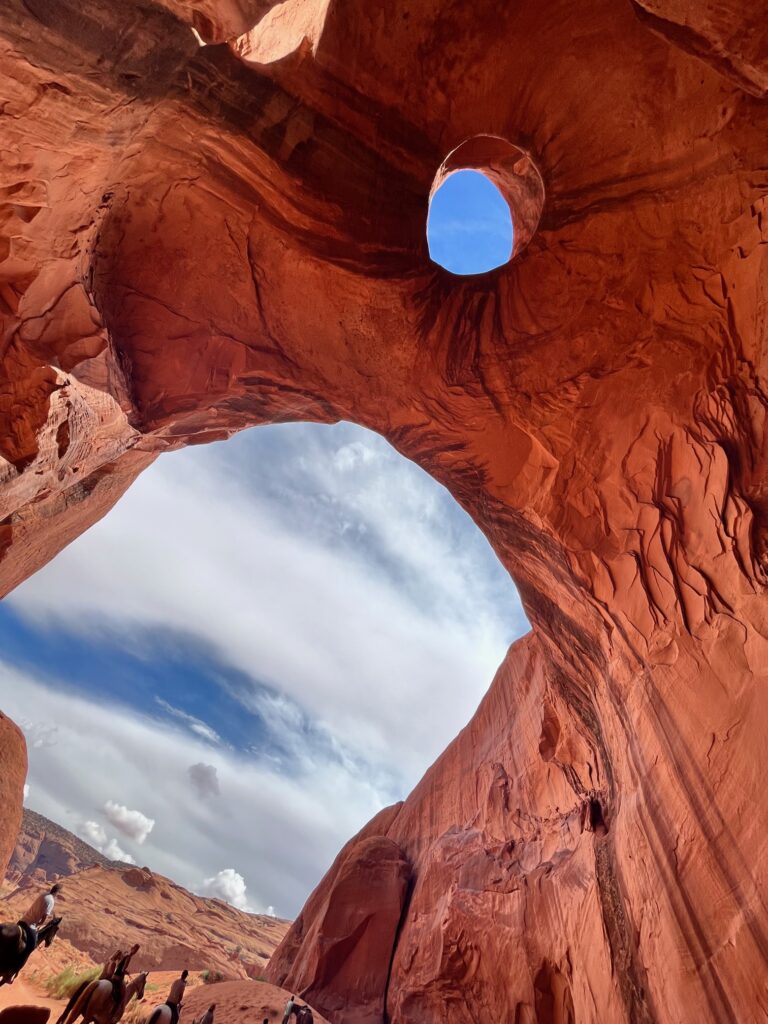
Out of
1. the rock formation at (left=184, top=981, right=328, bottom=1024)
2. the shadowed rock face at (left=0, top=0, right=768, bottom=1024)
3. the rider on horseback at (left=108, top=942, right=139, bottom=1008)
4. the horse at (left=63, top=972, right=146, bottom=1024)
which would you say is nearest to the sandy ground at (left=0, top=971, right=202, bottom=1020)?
the rock formation at (left=184, top=981, right=328, bottom=1024)

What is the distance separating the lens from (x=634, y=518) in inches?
249

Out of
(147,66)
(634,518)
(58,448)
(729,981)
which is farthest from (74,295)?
(729,981)

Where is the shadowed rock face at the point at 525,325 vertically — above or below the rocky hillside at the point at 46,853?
above

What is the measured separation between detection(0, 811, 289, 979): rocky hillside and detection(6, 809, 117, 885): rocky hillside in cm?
7

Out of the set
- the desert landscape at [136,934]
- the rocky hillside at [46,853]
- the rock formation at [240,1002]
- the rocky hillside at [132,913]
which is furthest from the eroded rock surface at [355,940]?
the rocky hillside at [46,853]

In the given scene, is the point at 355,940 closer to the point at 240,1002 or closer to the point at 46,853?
the point at 240,1002

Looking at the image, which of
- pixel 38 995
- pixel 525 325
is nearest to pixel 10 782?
pixel 38 995

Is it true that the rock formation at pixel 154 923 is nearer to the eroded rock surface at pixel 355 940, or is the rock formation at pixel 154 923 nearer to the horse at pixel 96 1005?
the eroded rock surface at pixel 355 940

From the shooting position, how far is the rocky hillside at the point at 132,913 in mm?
25578

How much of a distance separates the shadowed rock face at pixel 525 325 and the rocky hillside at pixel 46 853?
4200 centimetres

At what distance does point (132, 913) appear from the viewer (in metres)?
31.2

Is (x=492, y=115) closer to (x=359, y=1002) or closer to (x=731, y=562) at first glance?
(x=731, y=562)

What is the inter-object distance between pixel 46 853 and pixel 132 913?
16.1 meters

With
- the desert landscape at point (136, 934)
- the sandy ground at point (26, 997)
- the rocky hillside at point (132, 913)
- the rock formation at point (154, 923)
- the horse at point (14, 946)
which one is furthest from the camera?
the rocky hillside at point (132, 913)
